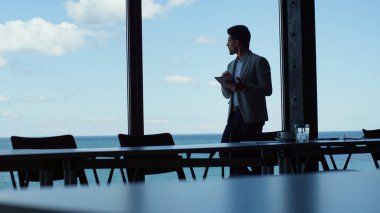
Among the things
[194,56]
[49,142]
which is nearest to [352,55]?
[194,56]

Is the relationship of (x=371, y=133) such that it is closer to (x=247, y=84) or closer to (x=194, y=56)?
(x=247, y=84)

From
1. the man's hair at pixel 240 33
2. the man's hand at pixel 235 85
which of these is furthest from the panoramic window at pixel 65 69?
the man's hand at pixel 235 85

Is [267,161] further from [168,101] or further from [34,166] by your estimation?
[168,101]

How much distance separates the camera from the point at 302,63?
20.2 feet

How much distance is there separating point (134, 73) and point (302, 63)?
165 centimetres

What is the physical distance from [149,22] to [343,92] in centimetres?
955

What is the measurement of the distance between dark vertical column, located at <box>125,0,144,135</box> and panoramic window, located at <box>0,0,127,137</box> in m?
0.09

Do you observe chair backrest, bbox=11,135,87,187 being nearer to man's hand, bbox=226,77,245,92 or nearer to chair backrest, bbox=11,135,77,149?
chair backrest, bbox=11,135,77,149

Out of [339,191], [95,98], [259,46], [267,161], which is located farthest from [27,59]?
[339,191]

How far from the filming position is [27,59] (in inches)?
551

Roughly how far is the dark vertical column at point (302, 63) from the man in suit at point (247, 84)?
4.23 feet

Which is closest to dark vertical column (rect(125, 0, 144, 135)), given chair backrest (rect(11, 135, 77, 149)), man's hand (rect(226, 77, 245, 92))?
man's hand (rect(226, 77, 245, 92))

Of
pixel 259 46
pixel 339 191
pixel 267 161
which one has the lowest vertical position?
pixel 267 161

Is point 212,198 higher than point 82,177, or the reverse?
point 212,198
